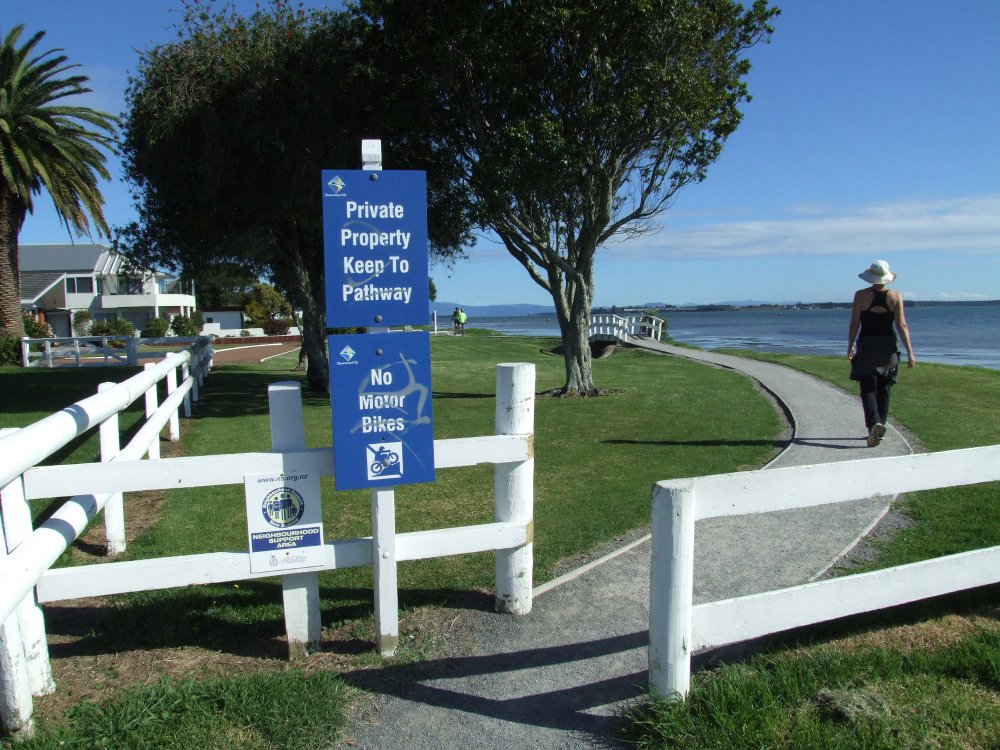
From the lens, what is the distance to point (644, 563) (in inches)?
205

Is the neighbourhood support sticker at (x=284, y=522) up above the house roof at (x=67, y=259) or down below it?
below

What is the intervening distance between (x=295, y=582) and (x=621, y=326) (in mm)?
29528

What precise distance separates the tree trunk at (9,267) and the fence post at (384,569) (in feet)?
91.1

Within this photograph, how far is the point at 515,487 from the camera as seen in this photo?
14.3 ft

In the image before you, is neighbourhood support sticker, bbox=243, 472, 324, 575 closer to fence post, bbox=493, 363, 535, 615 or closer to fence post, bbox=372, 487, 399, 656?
fence post, bbox=372, 487, 399, 656

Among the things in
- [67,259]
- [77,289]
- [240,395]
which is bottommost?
Answer: [240,395]

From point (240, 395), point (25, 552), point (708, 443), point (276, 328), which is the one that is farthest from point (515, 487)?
point (276, 328)

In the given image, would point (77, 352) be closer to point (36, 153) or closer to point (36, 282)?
point (36, 153)

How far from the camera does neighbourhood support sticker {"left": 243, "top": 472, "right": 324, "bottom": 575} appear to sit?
3.85 meters

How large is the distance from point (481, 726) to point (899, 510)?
437cm

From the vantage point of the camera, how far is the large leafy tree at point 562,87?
1254 cm

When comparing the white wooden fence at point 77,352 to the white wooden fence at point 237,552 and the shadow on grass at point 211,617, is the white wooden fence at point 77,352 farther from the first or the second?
the white wooden fence at point 237,552

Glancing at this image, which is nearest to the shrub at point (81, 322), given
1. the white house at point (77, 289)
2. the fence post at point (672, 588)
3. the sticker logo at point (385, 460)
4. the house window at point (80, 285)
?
the white house at point (77, 289)

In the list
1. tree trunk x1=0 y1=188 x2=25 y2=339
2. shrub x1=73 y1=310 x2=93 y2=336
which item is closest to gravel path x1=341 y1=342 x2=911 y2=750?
tree trunk x1=0 y1=188 x2=25 y2=339
